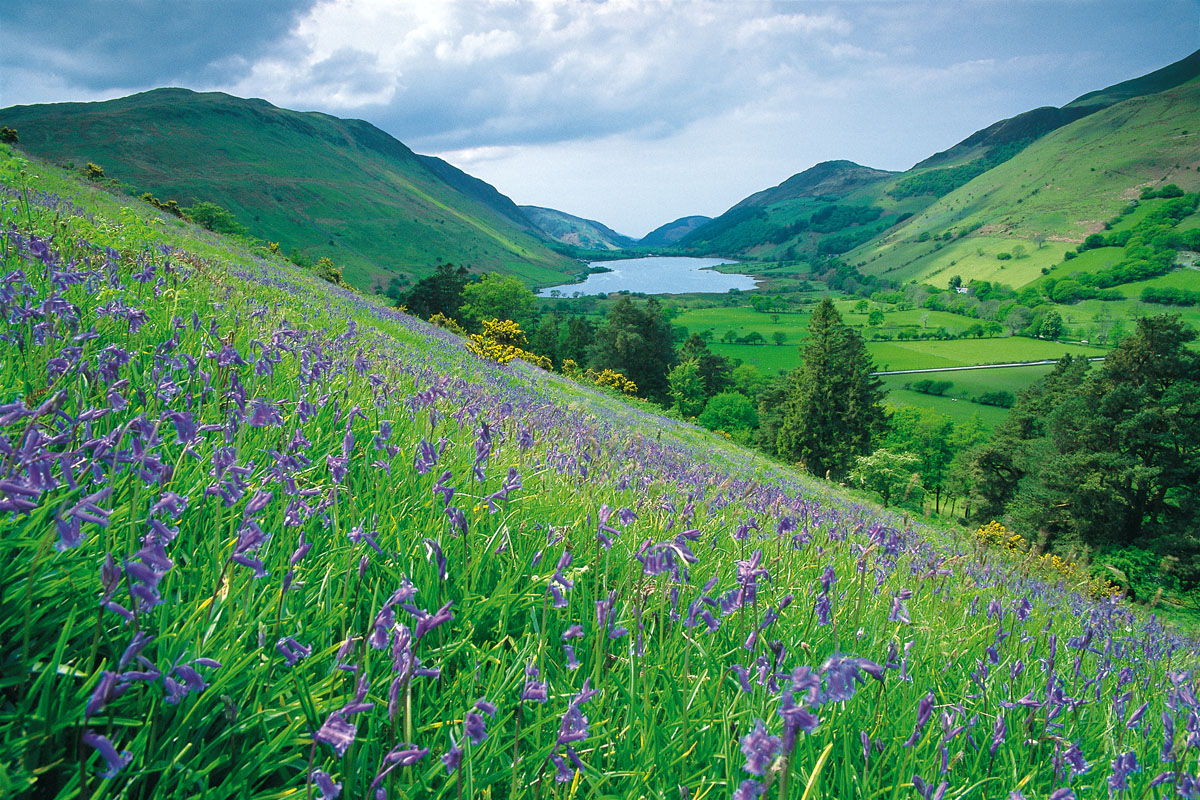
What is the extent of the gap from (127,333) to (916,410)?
115m

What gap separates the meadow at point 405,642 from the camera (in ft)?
4.06

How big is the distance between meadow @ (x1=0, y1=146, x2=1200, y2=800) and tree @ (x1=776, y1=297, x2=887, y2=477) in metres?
63.2

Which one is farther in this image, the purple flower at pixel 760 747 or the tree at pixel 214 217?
the tree at pixel 214 217

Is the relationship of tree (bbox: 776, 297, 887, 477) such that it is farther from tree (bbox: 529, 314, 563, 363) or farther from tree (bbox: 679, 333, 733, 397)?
tree (bbox: 529, 314, 563, 363)

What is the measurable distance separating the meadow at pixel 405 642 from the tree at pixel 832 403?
207ft

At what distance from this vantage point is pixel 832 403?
6344 cm

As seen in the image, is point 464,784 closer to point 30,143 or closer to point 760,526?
point 760,526

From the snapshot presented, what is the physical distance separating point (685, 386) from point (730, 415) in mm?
10679

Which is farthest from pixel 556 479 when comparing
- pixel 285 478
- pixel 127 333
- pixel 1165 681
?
pixel 1165 681

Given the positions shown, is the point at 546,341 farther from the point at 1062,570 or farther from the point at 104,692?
the point at 104,692

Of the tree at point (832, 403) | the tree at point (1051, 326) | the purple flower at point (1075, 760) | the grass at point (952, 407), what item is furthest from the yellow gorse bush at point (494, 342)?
the tree at point (1051, 326)

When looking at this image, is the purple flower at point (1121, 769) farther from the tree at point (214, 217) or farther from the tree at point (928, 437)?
the tree at point (928, 437)

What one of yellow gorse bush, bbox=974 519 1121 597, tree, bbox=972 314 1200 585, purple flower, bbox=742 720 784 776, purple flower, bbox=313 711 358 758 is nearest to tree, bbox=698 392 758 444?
tree, bbox=972 314 1200 585

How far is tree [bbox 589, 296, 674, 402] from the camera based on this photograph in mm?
86312
